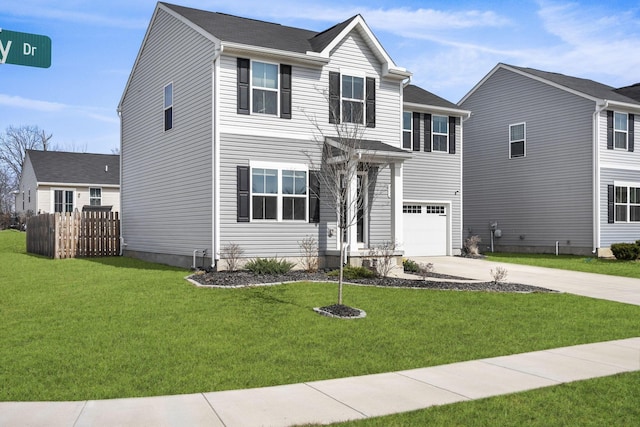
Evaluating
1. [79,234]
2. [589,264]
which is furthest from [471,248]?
[79,234]

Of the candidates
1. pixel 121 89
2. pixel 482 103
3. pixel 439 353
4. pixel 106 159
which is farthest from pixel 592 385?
pixel 106 159

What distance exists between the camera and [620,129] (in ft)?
Result: 80.4

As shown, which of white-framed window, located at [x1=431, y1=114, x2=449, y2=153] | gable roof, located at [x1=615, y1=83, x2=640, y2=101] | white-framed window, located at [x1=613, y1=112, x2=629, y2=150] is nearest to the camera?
white-framed window, located at [x1=431, y1=114, x2=449, y2=153]

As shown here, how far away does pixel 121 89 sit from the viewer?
23438 mm

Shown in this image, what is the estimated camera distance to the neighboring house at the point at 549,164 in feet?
77.9

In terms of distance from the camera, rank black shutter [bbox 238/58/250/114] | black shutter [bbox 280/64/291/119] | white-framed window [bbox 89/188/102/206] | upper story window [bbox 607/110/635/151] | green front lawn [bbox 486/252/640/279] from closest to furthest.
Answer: black shutter [bbox 238/58/250/114] → black shutter [bbox 280/64/291/119] → green front lawn [bbox 486/252/640/279] → upper story window [bbox 607/110/635/151] → white-framed window [bbox 89/188/102/206]

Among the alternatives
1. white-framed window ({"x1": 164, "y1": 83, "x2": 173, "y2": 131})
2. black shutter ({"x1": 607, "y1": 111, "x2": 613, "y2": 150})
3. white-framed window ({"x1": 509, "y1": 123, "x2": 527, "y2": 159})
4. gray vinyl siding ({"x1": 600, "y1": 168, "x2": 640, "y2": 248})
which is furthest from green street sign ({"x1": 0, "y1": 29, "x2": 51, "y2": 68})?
white-framed window ({"x1": 509, "y1": 123, "x2": 527, "y2": 159})

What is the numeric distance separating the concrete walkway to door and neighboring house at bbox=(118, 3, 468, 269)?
272cm

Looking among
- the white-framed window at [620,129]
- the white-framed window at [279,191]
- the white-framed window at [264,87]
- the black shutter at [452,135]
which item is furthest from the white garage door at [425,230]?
the white-framed window at [620,129]

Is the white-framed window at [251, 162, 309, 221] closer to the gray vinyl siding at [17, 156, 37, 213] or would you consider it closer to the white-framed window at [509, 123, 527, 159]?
the white-framed window at [509, 123, 527, 159]

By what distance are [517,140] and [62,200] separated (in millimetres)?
33385

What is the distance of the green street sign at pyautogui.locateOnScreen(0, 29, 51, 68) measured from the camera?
499cm

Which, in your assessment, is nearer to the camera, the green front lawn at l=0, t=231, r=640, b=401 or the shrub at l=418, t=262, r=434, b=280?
the green front lawn at l=0, t=231, r=640, b=401

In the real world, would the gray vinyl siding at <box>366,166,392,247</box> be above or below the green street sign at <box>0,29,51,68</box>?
below
